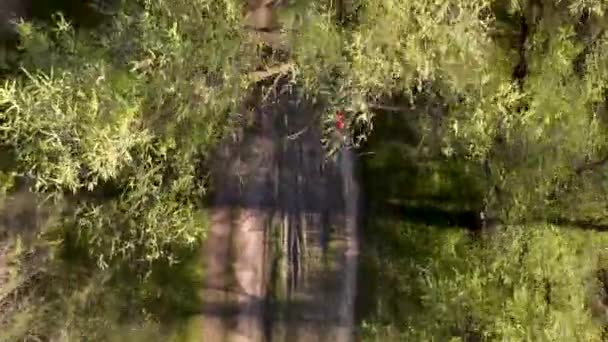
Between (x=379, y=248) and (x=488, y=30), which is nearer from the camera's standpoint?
(x=488, y=30)

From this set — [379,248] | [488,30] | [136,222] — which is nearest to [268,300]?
[379,248]

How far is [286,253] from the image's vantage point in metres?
7.98

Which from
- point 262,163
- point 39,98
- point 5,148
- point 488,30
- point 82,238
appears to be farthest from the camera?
point 262,163

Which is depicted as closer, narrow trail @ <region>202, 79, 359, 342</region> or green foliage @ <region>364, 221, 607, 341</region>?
green foliage @ <region>364, 221, 607, 341</region>

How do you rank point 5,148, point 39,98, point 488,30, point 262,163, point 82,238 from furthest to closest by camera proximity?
point 262,163
point 82,238
point 5,148
point 488,30
point 39,98

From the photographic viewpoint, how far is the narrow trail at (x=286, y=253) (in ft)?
25.9

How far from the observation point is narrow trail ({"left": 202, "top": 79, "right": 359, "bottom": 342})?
7.91 m

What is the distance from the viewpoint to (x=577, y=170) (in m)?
6.63

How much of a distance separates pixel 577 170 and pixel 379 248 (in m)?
2.18

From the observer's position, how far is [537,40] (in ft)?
21.9

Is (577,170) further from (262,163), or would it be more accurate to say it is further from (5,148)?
(5,148)

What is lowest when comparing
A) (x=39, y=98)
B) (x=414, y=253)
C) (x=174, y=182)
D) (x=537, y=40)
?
(x=414, y=253)

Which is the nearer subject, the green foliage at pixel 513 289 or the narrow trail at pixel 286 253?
the green foliage at pixel 513 289

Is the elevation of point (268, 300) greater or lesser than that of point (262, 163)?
lesser
